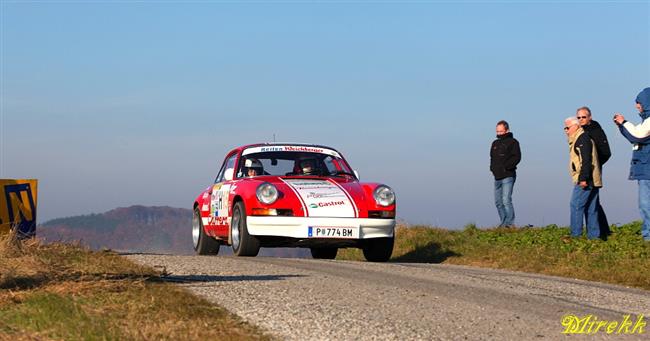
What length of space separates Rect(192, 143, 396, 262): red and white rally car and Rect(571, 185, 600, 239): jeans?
3.33 metres

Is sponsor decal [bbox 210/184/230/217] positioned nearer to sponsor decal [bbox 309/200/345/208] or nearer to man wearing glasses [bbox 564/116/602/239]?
sponsor decal [bbox 309/200/345/208]

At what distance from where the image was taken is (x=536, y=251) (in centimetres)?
1483

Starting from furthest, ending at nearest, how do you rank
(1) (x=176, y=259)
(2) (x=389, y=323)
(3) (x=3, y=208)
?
1. (3) (x=3, y=208)
2. (1) (x=176, y=259)
3. (2) (x=389, y=323)

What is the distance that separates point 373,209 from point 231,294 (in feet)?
18.6

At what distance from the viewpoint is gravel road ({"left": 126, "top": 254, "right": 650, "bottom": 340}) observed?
691 cm

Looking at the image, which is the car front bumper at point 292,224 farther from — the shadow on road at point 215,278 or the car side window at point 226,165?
the shadow on road at point 215,278

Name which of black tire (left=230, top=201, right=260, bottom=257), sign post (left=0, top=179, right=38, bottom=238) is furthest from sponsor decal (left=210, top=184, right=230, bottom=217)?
sign post (left=0, top=179, right=38, bottom=238)

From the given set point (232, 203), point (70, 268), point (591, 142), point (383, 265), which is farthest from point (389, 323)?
point (591, 142)

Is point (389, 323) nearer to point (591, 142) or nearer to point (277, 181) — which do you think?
point (277, 181)

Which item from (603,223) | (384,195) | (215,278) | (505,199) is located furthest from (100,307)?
(505,199)

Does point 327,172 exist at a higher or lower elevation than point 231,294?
higher

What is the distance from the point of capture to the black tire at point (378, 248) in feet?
47.0

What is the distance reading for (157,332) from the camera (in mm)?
6414

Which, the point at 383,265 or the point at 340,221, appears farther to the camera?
the point at 340,221
